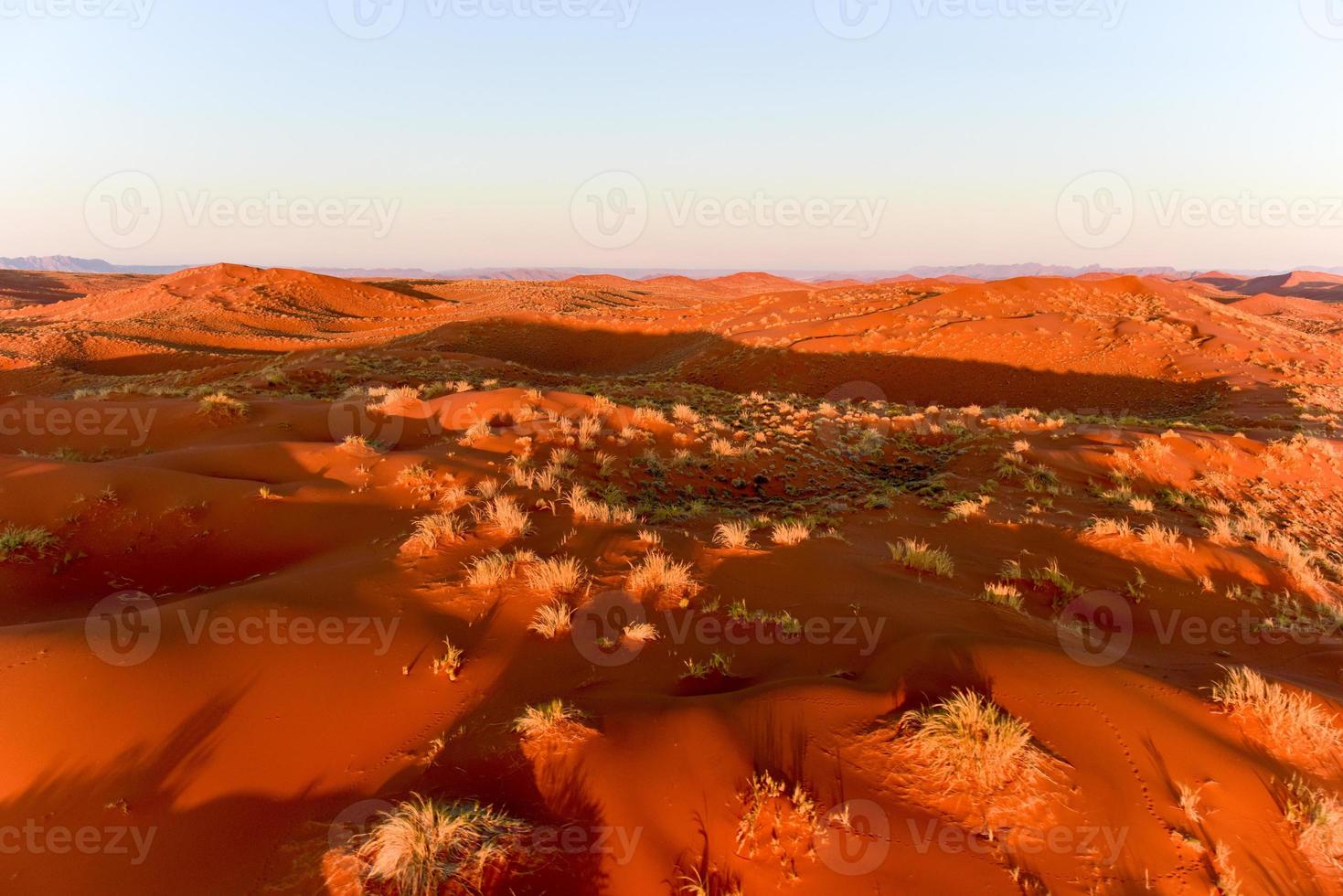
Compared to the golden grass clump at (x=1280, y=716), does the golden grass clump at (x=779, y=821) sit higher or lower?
lower

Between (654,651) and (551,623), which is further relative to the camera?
(551,623)

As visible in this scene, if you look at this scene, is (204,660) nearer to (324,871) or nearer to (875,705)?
(324,871)

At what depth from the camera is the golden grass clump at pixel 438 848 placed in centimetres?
286
